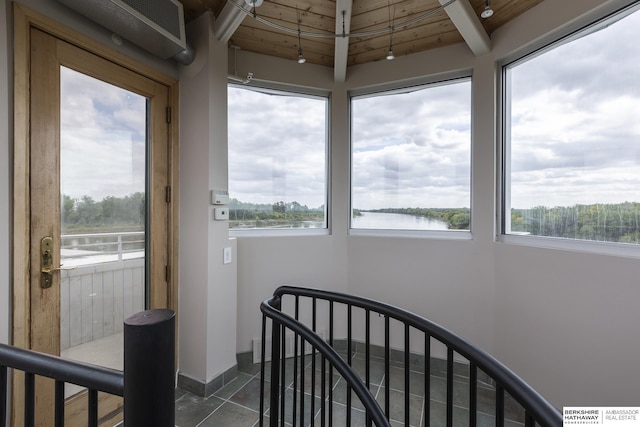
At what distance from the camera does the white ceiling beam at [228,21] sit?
213 cm

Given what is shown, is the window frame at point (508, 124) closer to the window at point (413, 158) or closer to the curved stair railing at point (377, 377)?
the window at point (413, 158)

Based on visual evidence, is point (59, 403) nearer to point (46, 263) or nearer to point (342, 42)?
point (46, 263)

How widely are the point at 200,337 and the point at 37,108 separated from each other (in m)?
1.81

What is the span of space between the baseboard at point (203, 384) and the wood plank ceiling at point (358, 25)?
2.74 m

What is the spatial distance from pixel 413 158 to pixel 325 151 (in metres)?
0.89

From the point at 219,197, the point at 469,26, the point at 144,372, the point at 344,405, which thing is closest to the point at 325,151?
the point at 219,197

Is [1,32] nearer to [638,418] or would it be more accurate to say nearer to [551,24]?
[551,24]

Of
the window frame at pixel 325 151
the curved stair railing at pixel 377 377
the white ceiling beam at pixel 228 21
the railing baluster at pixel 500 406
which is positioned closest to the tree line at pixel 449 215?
the window frame at pixel 325 151

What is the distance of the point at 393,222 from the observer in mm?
2936

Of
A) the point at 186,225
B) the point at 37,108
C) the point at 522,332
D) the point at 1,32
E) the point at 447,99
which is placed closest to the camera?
the point at 1,32

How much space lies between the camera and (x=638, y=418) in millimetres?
1486

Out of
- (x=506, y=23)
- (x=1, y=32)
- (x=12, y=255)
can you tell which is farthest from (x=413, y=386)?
(x=1, y=32)
